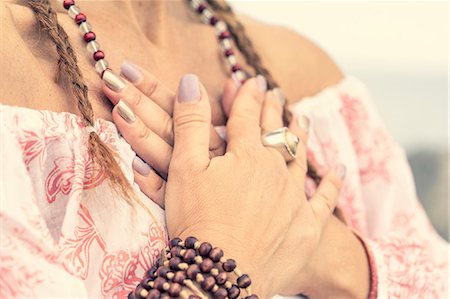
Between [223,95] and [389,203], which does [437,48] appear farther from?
[223,95]

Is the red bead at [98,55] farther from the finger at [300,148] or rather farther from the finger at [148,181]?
the finger at [300,148]

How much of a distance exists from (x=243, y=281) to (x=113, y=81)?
0.95 ft

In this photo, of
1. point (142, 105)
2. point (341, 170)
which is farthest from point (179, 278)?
point (341, 170)

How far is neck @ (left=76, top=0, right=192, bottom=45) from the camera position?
0.99 metres

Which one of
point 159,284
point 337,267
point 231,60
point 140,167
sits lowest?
point 337,267

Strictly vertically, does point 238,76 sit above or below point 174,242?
above

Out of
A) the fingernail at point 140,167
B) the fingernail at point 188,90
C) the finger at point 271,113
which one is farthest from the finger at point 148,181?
the finger at point 271,113

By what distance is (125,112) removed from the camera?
851 millimetres

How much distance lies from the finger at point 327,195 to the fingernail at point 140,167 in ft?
0.85

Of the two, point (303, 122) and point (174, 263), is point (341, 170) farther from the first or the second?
point (174, 263)

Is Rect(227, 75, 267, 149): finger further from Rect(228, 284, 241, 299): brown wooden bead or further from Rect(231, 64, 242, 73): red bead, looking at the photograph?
Rect(228, 284, 241, 299): brown wooden bead

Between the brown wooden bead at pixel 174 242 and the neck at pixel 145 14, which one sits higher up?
the neck at pixel 145 14

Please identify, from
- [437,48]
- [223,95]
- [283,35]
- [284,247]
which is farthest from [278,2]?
[284,247]

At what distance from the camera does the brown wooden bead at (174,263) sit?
0.76 metres
